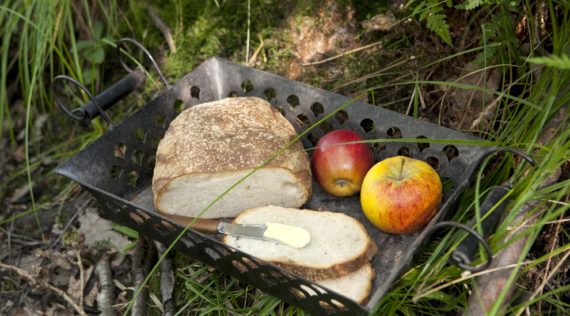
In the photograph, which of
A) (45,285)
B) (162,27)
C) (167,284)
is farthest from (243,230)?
(162,27)

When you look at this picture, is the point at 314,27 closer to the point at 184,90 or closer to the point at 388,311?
the point at 184,90

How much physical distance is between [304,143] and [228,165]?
48 centimetres

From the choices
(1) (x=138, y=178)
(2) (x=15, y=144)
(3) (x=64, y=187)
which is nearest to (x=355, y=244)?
(1) (x=138, y=178)

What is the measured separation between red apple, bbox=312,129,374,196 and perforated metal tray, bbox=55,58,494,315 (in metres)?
0.08

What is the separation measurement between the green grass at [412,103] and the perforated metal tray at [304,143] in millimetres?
113

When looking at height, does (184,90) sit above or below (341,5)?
below

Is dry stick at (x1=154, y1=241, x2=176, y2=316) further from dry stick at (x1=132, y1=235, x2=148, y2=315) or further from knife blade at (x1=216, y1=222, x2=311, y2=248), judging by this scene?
knife blade at (x1=216, y1=222, x2=311, y2=248)

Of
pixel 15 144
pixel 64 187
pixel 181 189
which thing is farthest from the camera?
pixel 15 144

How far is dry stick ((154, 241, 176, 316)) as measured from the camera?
8.66ft

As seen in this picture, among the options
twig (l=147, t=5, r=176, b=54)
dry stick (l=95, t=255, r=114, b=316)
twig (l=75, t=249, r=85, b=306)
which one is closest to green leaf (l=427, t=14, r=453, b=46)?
twig (l=147, t=5, r=176, b=54)

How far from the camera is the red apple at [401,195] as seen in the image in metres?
2.28

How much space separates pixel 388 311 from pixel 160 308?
3.48 feet

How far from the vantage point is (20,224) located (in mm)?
3400

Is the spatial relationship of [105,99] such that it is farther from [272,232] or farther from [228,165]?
[272,232]
